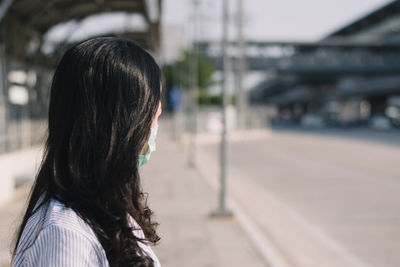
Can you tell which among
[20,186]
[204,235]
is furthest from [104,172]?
[20,186]

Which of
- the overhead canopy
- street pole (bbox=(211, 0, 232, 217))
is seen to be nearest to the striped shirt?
street pole (bbox=(211, 0, 232, 217))

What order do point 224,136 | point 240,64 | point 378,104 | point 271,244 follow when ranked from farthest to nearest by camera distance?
point 378,104 < point 240,64 < point 224,136 < point 271,244

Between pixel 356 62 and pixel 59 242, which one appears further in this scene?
pixel 356 62

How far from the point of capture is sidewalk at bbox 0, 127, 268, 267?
5.57 meters

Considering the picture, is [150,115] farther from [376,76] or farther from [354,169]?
[376,76]

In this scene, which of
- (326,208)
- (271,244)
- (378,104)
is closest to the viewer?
(271,244)

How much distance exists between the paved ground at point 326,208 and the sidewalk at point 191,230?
1.77 ft

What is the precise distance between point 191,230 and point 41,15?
34.3 feet

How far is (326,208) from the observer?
29.9 ft

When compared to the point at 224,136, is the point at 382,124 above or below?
below

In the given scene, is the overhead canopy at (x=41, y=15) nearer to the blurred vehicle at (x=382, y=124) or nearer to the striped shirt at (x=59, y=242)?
the striped shirt at (x=59, y=242)

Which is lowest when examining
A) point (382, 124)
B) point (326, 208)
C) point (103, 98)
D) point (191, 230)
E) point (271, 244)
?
point (382, 124)

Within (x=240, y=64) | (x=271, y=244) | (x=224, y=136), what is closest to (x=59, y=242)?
A: (x=271, y=244)

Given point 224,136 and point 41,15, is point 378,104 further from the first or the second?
point 224,136
